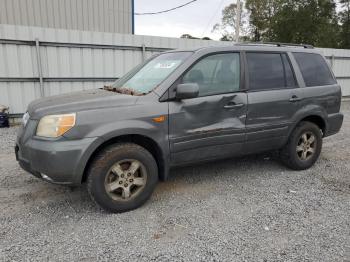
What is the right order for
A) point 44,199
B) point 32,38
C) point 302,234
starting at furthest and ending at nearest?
point 32,38, point 44,199, point 302,234

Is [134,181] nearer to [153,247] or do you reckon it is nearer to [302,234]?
[153,247]

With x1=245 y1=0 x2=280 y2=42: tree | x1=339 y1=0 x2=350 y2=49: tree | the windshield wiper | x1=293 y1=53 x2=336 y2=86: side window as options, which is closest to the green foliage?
x1=339 y1=0 x2=350 y2=49: tree

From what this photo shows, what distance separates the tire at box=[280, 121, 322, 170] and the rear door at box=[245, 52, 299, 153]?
0.21 metres

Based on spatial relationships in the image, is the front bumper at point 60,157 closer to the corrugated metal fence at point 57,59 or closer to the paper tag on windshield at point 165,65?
the paper tag on windshield at point 165,65

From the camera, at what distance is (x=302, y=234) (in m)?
2.88

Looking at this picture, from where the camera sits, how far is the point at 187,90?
3.26 metres

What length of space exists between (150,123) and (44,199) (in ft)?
5.28

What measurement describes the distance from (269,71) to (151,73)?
1.65 meters

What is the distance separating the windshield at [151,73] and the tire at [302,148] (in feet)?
6.76

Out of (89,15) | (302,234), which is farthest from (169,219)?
(89,15)

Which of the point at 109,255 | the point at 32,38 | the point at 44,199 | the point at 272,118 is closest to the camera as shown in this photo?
the point at 109,255

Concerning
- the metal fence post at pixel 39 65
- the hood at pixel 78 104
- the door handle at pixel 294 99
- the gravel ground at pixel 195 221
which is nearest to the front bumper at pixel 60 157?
the hood at pixel 78 104

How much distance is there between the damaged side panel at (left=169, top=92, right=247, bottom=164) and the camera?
135 inches

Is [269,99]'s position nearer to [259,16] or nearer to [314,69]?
[314,69]
